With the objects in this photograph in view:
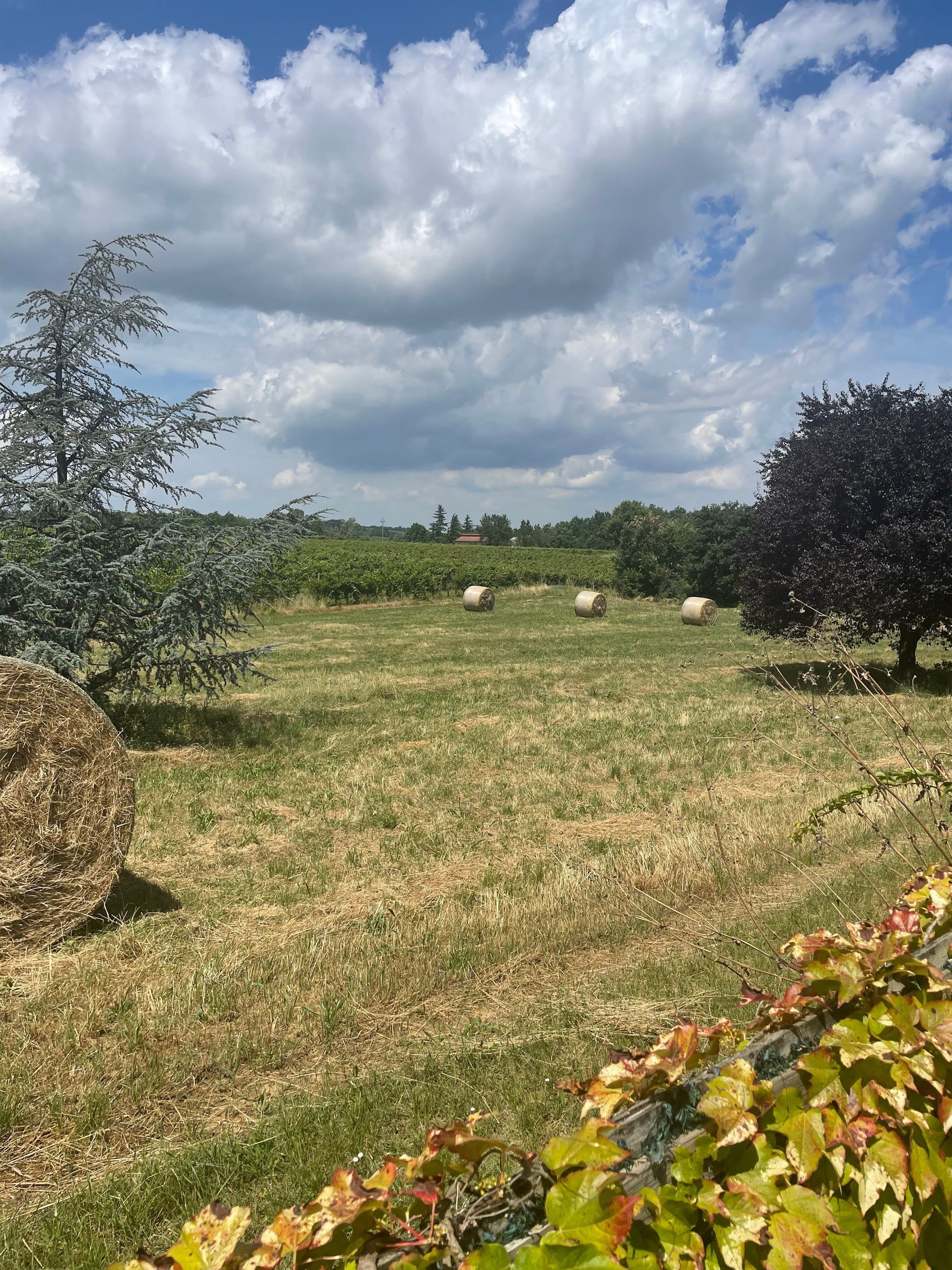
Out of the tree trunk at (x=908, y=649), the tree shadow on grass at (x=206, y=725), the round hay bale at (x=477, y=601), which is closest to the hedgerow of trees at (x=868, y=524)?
the tree trunk at (x=908, y=649)

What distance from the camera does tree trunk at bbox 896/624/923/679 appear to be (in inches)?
665

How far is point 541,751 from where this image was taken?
36.3ft

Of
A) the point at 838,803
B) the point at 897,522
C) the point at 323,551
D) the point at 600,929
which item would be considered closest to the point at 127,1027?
the point at 600,929

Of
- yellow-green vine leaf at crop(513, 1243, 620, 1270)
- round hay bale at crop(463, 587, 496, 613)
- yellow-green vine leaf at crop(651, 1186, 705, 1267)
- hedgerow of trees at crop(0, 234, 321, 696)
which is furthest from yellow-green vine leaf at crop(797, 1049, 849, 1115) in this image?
round hay bale at crop(463, 587, 496, 613)

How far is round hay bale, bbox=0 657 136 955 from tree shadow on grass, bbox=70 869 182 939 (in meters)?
0.21

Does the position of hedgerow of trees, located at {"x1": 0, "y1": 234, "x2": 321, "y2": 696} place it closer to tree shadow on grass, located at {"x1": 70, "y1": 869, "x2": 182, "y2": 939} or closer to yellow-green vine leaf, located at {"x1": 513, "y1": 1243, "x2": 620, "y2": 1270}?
tree shadow on grass, located at {"x1": 70, "y1": 869, "x2": 182, "y2": 939}

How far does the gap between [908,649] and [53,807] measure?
16.9m

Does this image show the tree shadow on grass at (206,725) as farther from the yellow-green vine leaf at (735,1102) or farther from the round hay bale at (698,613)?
the round hay bale at (698,613)

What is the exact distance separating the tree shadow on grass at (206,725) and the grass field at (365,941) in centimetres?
8

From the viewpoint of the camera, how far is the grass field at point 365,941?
355 centimetres

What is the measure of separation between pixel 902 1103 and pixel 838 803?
7.01 ft

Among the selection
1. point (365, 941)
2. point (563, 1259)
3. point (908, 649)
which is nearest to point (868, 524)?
point (908, 649)

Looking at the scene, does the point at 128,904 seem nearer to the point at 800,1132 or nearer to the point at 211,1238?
the point at 211,1238

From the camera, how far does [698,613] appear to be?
3247 cm
